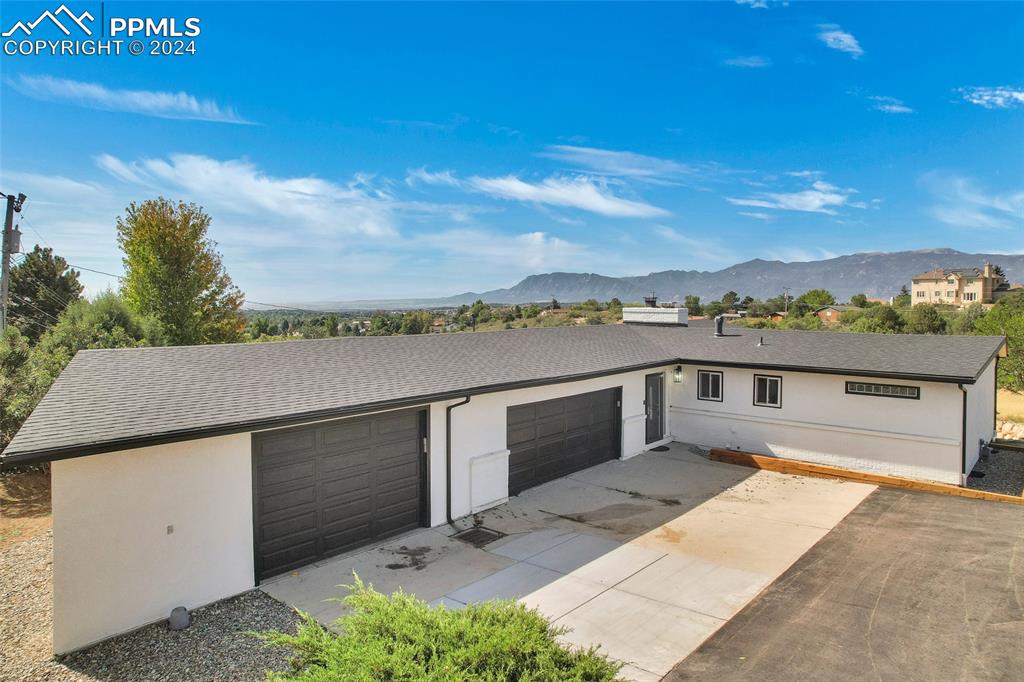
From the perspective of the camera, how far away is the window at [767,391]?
15352mm

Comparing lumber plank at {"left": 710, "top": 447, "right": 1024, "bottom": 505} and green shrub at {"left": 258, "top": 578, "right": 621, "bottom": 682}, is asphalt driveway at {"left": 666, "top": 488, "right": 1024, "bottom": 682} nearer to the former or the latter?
lumber plank at {"left": 710, "top": 447, "right": 1024, "bottom": 505}

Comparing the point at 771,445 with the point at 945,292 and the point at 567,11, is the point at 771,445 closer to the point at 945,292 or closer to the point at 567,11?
the point at 567,11

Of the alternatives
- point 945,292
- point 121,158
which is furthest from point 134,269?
point 945,292

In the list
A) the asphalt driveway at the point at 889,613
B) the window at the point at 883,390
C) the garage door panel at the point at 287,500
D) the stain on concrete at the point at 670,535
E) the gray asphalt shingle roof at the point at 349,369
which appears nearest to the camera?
the asphalt driveway at the point at 889,613

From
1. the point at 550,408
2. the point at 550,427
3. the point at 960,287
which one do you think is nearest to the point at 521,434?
the point at 550,427

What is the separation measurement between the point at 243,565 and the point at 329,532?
56.4 inches

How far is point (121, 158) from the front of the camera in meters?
23.5

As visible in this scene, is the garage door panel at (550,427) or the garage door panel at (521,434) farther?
the garage door panel at (550,427)

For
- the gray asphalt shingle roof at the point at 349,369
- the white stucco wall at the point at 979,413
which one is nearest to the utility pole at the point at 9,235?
the gray asphalt shingle roof at the point at 349,369

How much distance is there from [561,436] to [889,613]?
7.62 meters

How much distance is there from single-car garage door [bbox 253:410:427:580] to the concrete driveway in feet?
1.26

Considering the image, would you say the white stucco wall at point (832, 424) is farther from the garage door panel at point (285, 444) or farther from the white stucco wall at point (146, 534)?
the white stucco wall at point (146, 534)

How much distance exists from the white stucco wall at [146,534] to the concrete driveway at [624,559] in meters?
1.01

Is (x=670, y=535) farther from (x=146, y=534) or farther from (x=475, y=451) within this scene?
(x=146, y=534)
